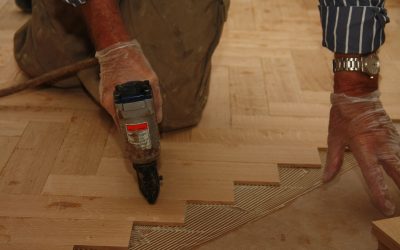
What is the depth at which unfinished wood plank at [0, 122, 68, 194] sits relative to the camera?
56.8 inches

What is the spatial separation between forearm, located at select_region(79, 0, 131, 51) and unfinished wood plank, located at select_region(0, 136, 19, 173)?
1.59 ft

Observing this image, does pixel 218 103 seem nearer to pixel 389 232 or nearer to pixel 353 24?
pixel 353 24

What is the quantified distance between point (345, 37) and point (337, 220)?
1.47 ft

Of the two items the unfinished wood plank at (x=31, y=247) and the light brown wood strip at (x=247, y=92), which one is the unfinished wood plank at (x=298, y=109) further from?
the unfinished wood plank at (x=31, y=247)

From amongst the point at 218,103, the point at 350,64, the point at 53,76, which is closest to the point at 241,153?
the point at 218,103

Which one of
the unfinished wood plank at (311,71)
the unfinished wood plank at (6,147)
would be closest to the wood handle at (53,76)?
the unfinished wood plank at (6,147)

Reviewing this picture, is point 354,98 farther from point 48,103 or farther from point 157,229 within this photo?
point 48,103

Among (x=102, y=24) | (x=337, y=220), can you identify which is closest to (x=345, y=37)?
(x=337, y=220)

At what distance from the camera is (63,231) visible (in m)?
1.28

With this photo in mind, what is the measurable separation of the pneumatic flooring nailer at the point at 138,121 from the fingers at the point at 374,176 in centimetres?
48

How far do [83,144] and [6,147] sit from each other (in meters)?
0.22

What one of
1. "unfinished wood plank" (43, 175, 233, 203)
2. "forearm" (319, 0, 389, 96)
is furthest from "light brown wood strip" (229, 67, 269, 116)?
"forearm" (319, 0, 389, 96)

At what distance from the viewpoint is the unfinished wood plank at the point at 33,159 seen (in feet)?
4.73

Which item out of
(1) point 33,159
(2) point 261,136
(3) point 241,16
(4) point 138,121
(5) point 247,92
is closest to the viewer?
(4) point 138,121
